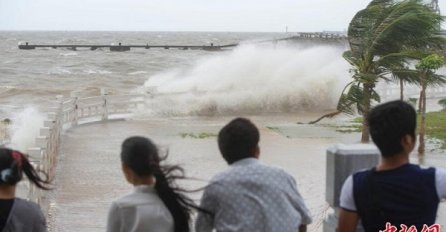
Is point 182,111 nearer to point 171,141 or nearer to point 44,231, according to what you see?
point 171,141

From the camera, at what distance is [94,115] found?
18.9 metres

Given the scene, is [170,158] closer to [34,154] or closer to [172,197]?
[34,154]

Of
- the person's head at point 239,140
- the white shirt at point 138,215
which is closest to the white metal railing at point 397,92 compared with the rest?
the person's head at point 239,140

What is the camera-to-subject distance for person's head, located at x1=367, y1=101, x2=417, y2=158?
2832 mm

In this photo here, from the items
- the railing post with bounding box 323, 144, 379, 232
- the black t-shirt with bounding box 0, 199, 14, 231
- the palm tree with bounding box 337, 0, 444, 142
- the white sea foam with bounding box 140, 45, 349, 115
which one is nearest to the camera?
the black t-shirt with bounding box 0, 199, 14, 231

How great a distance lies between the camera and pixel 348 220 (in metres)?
2.91

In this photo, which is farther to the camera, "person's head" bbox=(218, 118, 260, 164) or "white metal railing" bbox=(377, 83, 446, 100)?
"white metal railing" bbox=(377, 83, 446, 100)

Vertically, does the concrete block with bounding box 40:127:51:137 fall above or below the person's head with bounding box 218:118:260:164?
below

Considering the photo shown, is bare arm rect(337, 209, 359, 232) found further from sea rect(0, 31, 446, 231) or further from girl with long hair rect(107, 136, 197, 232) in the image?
sea rect(0, 31, 446, 231)

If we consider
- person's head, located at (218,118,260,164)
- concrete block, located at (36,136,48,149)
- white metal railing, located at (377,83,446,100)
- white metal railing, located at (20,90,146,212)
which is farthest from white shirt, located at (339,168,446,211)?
white metal railing, located at (377,83,446,100)

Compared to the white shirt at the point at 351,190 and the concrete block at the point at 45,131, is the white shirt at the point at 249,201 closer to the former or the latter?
the white shirt at the point at 351,190

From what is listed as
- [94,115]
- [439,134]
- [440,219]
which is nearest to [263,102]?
[94,115]

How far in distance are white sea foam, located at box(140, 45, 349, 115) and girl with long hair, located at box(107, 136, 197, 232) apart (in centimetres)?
1759

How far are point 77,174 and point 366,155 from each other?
26.9ft
